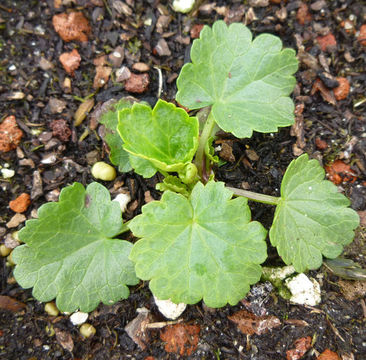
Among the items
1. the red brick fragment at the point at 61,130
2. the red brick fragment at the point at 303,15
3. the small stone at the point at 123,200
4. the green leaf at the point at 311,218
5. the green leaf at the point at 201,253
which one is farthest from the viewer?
the red brick fragment at the point at 303,15

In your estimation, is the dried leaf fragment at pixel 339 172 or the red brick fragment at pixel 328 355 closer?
the red brick fragment at pixel 328 355

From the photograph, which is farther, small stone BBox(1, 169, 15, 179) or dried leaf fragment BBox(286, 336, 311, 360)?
small stone BBox(1, 169, 15, 179)

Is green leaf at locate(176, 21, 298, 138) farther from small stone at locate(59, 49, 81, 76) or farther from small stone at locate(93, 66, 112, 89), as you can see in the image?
small stone at locate(59, 49, 81, 76)

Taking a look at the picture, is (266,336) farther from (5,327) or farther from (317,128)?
(5,327)

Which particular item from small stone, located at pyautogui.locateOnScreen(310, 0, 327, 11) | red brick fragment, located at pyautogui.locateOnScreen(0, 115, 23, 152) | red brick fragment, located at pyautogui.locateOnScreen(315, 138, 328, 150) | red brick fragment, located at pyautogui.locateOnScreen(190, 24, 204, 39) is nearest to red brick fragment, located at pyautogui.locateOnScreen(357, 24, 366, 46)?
small stone, located at pyautogui.locateOnScreen(310, 0, 327, 11)

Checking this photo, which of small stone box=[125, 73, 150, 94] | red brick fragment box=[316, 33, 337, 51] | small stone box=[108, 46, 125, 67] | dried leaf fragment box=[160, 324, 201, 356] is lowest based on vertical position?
dried leaf fragment box=[160, 324, 201, 356]

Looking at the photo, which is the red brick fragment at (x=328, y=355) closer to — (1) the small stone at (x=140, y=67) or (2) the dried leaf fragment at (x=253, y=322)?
(2) the dried leaf fragment at (x=253, y=322)

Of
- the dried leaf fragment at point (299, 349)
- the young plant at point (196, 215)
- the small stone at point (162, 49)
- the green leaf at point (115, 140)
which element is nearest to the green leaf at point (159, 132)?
the young plant at point (196, 215)
